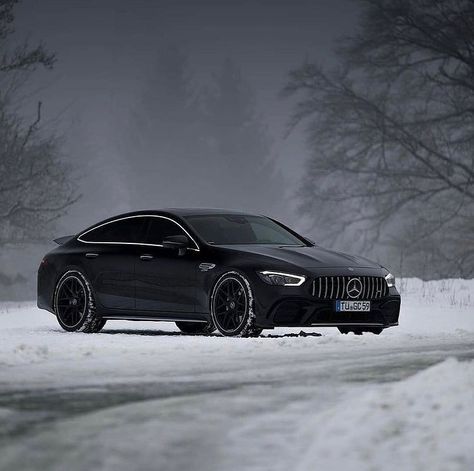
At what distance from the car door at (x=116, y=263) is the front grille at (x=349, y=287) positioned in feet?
7.50

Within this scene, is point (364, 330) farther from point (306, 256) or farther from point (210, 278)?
point (210, 278)

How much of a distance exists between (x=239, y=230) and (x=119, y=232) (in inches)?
56.0

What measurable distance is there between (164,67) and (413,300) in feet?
301

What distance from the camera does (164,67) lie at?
370ft

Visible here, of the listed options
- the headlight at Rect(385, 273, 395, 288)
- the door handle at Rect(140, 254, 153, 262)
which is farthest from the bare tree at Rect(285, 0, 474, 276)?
the door handle at Rect(140, 254, 153, 262)

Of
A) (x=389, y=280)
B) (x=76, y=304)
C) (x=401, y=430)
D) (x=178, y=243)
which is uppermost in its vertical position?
(x=178, y=243)

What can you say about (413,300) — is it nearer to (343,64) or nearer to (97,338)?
(97,338)

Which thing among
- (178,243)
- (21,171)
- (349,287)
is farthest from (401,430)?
(21,171)

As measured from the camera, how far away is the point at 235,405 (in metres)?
8.20

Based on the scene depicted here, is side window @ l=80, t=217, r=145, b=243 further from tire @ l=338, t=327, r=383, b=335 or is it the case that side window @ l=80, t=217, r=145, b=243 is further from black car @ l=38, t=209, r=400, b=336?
tire @ l=338, t=327, r=383, b=335

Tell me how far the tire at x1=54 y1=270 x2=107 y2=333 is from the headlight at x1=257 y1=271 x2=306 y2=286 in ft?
8.09

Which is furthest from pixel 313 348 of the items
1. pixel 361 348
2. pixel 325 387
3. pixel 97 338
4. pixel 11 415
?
pixel 11 415

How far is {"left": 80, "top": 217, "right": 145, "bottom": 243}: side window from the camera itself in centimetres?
1627

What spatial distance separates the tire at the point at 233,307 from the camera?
47.3 ft
